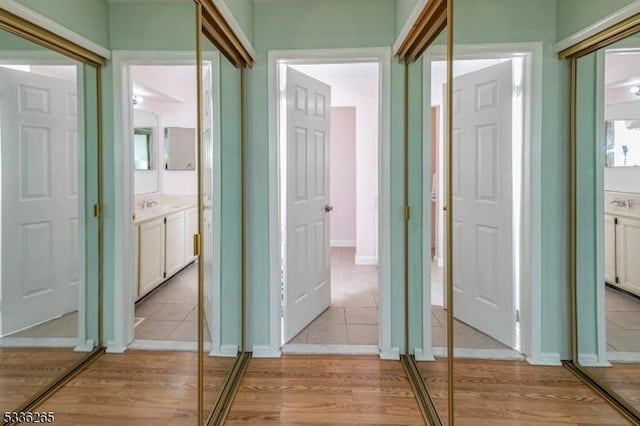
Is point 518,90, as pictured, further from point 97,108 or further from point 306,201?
point 306,201

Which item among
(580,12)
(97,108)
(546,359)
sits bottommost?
(546,359)

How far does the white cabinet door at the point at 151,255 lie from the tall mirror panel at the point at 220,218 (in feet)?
0.94

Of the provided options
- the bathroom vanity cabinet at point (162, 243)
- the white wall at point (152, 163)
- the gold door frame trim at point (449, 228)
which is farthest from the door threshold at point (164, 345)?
the gold door frame trim at point (449, 228)

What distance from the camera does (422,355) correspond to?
2264mm

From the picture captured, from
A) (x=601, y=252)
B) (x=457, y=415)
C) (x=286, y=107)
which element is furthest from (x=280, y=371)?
(x=601, y=252)

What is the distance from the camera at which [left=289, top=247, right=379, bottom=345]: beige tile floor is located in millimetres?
2939

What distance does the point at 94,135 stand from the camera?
0.96 m

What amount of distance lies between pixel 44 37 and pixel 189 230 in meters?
0.97

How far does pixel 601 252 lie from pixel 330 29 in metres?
2.22

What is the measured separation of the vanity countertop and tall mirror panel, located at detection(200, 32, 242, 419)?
0.16m

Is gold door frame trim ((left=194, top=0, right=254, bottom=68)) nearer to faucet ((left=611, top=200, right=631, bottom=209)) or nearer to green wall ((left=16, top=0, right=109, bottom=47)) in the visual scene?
green wall ((left=16, top=0, right=109, bottom=47))

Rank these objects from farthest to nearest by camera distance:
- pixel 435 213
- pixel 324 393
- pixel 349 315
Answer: pixel 349 315
pixel 324 393
pixel 435 213

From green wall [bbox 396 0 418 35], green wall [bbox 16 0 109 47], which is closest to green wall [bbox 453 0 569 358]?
green wall [bbox 396 0 418 35]

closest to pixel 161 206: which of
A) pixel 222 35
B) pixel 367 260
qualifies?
pixel 222 35
